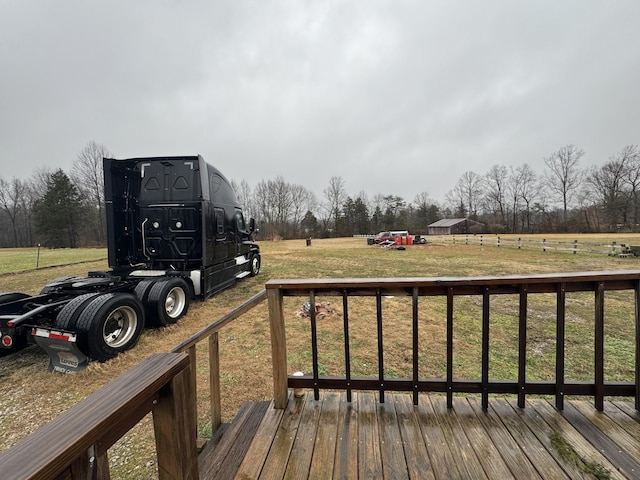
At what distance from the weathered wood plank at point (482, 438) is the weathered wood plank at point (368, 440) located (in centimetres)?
57

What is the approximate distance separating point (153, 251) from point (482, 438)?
19.9 feet

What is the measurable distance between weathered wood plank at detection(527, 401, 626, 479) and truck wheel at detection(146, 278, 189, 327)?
472 cm

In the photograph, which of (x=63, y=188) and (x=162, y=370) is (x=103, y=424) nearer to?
(x=162, y=370)

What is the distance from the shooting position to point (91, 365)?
11.0 feet

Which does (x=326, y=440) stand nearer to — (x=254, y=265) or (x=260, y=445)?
(x=260, y=445)

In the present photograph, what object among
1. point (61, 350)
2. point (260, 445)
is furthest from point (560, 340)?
point (61, 350)

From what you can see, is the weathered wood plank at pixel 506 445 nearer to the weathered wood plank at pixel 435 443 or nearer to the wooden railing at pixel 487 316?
the wooden railing at pixel 487 316

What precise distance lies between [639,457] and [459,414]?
0.89m

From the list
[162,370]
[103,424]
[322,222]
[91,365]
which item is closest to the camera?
[103,424]

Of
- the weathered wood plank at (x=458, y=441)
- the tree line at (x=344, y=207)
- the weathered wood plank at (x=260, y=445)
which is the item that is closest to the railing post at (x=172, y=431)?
the weathered wood plank at (x=260, y=445)

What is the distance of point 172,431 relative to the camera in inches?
36.5

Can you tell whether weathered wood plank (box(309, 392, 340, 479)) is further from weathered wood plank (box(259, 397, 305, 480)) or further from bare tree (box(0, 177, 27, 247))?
bare tree (box(0, 177, 27, 247))

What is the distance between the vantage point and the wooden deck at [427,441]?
4.93 ft

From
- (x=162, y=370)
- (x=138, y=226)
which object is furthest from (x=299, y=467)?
(x=138, y=226)
